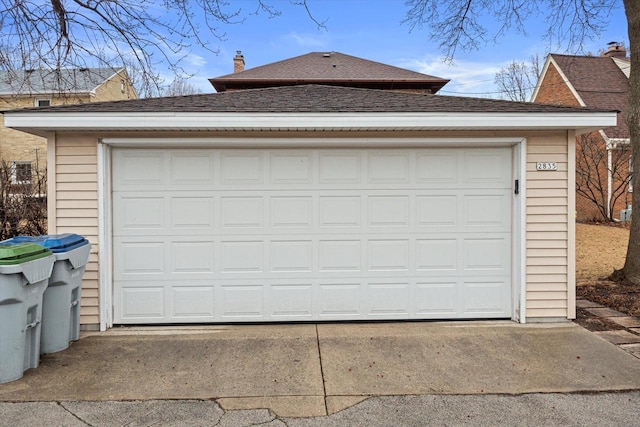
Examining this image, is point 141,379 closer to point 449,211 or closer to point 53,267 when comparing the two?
point 53,267

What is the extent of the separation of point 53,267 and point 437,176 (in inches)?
166

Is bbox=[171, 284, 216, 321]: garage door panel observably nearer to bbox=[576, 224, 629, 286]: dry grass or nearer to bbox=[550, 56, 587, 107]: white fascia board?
bbox=[576, 224, 629, 286]: dry grass

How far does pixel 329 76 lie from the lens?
14.5 meters

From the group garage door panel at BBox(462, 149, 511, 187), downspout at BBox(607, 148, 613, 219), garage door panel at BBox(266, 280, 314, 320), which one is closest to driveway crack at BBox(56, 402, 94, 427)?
garage door panel at BBox(266, 280, 314, 320)

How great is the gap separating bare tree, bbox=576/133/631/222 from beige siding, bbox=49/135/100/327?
1462 centimetres

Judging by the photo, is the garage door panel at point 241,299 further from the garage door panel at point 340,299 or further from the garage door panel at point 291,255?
the garage door panel at point 340,299

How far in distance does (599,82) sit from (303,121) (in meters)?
16.8

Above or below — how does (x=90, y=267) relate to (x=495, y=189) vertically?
below

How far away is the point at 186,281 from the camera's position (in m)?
5.42

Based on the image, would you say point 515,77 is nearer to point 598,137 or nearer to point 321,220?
point 598,137

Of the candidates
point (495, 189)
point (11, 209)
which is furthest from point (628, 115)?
point (11, 209)

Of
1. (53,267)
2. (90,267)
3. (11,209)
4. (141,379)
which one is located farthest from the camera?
(11,209)

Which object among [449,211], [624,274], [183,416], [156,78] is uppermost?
[156,78]

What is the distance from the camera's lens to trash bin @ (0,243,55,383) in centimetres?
369
